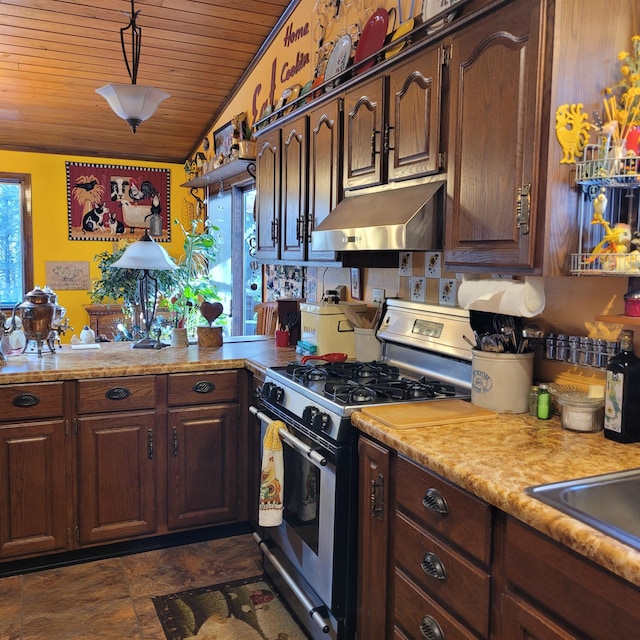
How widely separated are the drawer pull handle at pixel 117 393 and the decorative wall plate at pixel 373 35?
1777 mm

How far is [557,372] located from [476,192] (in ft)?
2.11

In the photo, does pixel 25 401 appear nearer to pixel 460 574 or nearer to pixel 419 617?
pixel 419 617

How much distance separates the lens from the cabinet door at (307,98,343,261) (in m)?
2.76

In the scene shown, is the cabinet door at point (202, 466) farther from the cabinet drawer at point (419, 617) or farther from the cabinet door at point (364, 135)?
the cabinet drawer at point (419, 617)

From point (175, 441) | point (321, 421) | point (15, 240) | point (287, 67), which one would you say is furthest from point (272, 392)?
point (15, 240)

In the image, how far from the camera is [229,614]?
2.42 meters

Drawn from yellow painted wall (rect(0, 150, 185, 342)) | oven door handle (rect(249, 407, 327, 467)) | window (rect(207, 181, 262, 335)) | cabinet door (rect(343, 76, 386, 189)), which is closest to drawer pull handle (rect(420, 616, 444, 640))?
oven door handle (rect(249, 407, 327, 467))

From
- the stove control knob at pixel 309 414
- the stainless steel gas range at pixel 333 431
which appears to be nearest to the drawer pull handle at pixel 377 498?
the stainless steel gas range at pixel 333 431

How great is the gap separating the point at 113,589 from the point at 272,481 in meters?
0.90

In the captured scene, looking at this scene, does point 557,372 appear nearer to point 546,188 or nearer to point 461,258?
point 461,258

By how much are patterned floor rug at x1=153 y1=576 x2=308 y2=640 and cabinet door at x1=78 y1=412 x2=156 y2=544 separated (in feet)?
1.45

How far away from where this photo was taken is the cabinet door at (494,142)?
1643 mm

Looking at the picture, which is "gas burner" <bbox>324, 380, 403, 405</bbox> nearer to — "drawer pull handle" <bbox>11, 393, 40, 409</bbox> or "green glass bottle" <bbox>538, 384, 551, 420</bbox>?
"green glass bottle" <bbox>538, 384, 551, 420</bbox>

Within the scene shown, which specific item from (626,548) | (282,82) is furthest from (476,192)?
(282,82)
